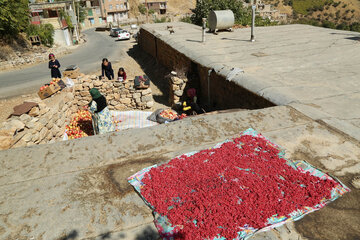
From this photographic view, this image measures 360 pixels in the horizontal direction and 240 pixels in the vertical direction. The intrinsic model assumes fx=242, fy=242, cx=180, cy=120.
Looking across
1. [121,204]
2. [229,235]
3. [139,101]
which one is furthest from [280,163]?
[139,101]

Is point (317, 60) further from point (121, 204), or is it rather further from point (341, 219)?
point (121, 204)

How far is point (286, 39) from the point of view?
39.8 feet

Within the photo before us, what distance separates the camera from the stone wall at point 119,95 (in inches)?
389

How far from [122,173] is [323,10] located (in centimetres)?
10628

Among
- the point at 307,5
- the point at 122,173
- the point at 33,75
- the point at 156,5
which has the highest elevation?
the point at 156,5

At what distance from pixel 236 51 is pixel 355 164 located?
7724mm

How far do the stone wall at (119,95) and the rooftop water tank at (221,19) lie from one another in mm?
6582

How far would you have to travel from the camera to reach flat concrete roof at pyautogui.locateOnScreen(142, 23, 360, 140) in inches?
201

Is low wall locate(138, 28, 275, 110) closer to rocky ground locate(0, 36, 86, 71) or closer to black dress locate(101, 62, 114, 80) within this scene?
black dress locate(101, 62, 114, 80)

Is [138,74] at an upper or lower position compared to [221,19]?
lower

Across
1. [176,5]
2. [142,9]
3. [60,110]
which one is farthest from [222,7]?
[176,5]

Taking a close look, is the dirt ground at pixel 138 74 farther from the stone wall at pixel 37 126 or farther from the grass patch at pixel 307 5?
the grass patch at pixel 307 5

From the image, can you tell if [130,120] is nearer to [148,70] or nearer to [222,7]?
[148,70]

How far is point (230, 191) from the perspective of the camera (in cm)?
280
